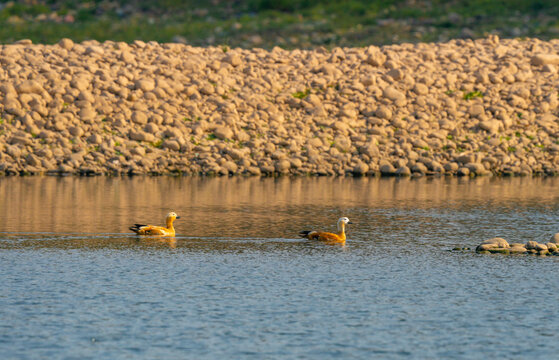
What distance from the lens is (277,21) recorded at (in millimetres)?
77438

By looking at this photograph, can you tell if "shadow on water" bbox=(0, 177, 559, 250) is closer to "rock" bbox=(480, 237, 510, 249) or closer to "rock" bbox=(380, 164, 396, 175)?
"rock" bbox=(480, 237, 510, 249)

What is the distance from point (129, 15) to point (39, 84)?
3765cm

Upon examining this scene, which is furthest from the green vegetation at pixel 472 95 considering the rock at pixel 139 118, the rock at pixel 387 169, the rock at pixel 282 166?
the rock at pixel 139 118

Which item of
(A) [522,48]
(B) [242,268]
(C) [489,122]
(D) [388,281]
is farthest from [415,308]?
(A) [522,48]

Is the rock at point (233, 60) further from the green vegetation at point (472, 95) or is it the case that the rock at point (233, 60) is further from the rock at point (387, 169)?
the green vegetation at point (472, 95)

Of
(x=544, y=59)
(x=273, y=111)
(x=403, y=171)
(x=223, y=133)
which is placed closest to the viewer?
(x=403, y=171)

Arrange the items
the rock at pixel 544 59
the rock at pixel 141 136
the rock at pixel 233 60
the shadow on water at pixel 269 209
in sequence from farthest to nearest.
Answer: the rock at pixel 544 59, the rock at pixel 233 60, the rock at pixel 141 136, the shadow on water at pixel 269 209

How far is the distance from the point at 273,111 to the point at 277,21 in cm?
3152

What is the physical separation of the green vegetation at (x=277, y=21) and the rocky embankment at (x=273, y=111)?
17134 millimetres

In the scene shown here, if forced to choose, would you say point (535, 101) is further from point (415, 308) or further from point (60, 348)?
point (60, 348)

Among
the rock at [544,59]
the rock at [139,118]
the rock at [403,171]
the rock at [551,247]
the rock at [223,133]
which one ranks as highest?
the rock at [544,59]

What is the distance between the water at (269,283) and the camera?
14000 mm

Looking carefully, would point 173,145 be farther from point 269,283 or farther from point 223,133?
point 269,283

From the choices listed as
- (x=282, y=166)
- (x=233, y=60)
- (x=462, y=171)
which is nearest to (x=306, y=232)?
(x=282, y=166)
